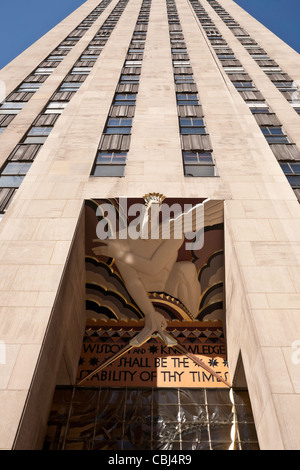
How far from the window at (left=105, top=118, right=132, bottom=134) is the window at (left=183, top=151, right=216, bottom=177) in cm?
385

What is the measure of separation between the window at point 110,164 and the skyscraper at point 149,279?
0.31 ft

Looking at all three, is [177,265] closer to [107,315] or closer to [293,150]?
[107,315]

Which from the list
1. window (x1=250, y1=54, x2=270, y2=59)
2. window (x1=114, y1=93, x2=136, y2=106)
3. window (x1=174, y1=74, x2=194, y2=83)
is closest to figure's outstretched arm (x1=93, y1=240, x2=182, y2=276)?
window (x1=114, y1=93, x2=136, y2=106)

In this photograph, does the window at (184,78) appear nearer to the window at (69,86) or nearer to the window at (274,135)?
the window at (69,86)

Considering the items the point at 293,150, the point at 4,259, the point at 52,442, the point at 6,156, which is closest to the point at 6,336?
the point at 4,259

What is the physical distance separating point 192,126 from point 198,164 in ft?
13.3

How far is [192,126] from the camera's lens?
18.1 meters

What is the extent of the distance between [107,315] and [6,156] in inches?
366

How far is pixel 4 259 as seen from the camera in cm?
1030

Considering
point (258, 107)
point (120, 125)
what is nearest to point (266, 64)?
point (258, 107)

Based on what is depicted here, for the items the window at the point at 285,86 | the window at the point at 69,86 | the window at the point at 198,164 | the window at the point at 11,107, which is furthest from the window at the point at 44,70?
the window at the point at 198,164

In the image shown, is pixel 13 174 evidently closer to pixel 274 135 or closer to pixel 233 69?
pixel 274 135

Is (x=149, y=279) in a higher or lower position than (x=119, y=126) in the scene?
lower

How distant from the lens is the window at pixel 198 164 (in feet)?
47.9
